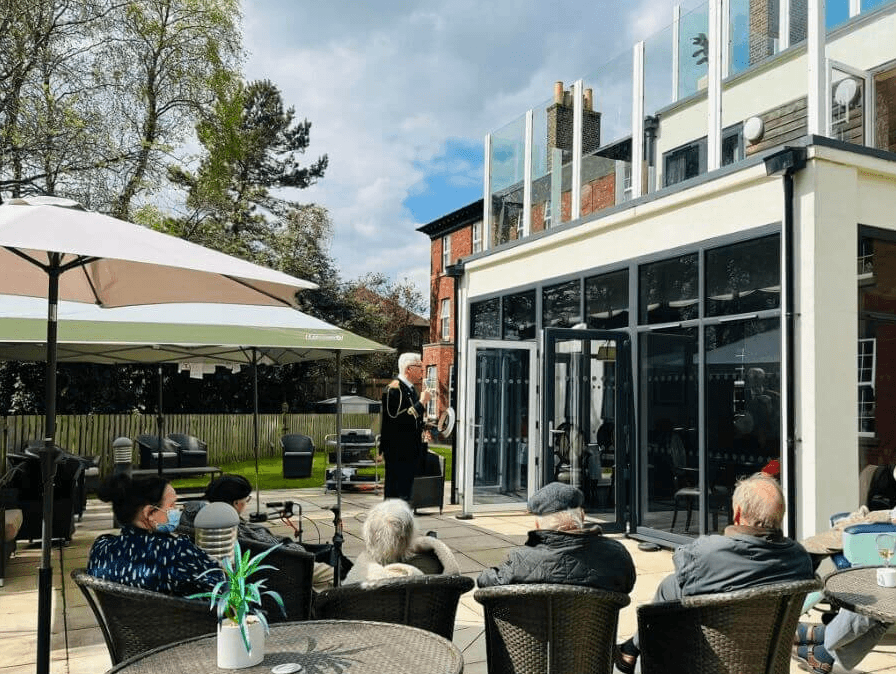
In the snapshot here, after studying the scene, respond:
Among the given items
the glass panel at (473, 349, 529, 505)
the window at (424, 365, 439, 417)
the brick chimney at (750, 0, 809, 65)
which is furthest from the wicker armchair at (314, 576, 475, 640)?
the window at (424, 365, 439, 417)

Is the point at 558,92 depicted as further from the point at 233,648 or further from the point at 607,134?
the point at 233,648

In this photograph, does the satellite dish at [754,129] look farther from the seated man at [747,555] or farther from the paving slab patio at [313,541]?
the seated man at [747,555]

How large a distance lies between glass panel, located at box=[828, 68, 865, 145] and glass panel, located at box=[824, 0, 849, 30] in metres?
0.44

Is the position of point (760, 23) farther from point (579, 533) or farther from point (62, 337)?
point (62, 337)

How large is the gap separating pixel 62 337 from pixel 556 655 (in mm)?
4758

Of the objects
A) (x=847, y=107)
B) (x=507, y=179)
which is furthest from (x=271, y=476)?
(x=847, y=107)

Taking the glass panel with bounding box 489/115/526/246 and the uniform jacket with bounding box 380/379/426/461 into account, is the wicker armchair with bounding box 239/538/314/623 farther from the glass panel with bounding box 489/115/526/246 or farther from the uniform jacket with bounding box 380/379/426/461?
the glass panel with bounding box 489/115/526/246

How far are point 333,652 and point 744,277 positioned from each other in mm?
5441

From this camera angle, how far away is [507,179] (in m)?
10.7

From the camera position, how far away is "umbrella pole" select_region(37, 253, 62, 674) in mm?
2986

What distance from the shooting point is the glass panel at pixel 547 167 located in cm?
946

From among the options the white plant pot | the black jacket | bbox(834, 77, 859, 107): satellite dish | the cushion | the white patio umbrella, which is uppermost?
bbox(834, 77, 859, 107): satellite dish

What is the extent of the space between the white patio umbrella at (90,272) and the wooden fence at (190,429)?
908 cm

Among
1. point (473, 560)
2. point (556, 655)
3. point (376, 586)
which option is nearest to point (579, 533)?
point (556, 655)
